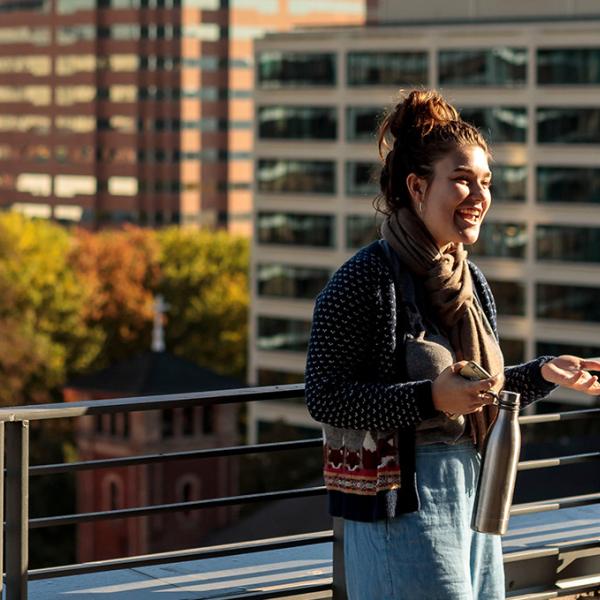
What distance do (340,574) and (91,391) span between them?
2874 inches

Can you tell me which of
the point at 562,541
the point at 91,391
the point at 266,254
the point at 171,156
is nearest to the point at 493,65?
the point at 266,254

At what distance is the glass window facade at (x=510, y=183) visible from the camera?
304 feet

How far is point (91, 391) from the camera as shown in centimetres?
7862

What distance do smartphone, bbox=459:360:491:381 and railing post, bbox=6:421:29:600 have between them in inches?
60.7

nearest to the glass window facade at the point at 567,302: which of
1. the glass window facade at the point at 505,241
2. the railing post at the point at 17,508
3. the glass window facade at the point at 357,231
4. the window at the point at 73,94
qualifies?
the glass window facade at the point at 505,241

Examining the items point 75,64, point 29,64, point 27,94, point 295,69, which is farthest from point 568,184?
point 29,64

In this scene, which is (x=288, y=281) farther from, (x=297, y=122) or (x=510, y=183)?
(x=510, y=183)

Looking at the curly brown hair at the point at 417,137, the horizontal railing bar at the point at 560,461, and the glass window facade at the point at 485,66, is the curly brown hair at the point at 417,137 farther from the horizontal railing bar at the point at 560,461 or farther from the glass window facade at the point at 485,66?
the glass window facade at the point at 485,66

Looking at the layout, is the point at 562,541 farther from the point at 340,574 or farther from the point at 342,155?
the point at 342,155

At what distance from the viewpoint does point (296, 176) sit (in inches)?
4077

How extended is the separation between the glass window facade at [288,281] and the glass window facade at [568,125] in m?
17.0

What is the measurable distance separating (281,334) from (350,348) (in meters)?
99.2

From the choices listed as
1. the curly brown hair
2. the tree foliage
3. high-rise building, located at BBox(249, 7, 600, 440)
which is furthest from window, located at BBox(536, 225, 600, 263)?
the curly brown hair

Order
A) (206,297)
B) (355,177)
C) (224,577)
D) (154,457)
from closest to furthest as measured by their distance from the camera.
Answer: (154,457)
(224,577)
(355,177)
(206,297)
